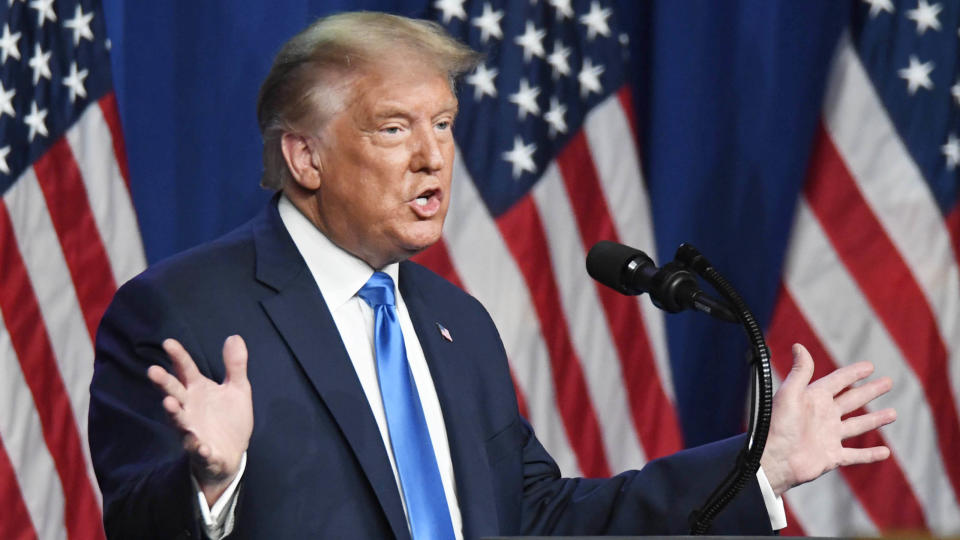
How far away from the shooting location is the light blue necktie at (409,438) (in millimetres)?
1835

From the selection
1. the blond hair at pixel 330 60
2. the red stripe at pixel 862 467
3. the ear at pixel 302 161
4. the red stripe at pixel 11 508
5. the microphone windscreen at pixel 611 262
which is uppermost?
the blond hair at pixel 330 60

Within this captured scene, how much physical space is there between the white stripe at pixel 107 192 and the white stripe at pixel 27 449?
31 centimetres

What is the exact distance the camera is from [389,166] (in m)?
1.98

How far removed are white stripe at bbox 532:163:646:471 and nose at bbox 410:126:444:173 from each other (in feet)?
3.96

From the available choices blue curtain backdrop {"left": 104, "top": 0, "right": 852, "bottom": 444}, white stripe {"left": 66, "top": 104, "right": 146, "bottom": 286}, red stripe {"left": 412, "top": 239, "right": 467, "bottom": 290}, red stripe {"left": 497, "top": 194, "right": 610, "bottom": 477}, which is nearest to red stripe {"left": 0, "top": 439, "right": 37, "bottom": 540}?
white stripe {"left": 66, "top": 104, "right": 146, "bottom": 286}

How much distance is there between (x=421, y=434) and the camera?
188 centimetres

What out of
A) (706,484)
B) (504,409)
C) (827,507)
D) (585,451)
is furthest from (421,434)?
(827,507)

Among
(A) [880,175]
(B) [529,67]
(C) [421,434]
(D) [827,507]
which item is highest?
(B) [529,67]

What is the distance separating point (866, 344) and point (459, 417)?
1.53 m

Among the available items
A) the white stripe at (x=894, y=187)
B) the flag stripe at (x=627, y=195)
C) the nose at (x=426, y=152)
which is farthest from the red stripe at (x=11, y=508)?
the white stripe at (x=894, y=187)

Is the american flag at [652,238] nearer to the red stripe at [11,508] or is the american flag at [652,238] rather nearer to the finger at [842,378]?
the red stripe at [11,508]

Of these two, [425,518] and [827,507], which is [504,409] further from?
[827,507]

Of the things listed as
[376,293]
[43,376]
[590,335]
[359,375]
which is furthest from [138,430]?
[590,335]

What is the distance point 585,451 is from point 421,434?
4.47 feet
